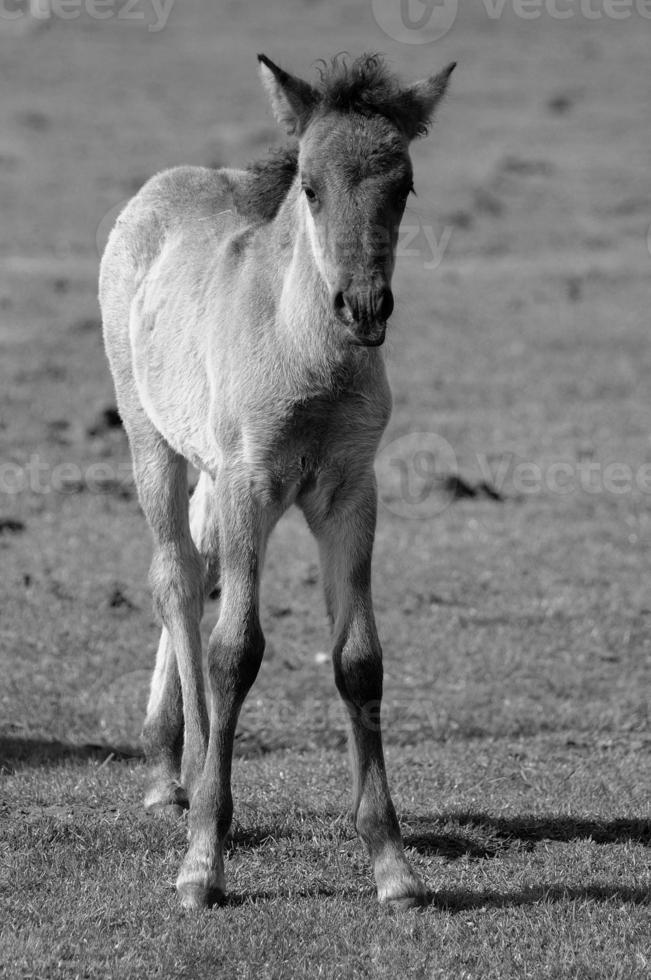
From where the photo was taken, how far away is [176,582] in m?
7.00

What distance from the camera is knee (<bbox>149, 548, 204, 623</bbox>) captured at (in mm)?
6973

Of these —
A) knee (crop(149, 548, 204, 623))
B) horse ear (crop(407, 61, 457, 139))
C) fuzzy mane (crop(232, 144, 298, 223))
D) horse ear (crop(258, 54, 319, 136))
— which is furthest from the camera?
knee (crop(149, 548, 204, 623))

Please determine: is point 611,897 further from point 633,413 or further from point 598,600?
point 633,413

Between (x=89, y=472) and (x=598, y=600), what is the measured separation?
5926mm

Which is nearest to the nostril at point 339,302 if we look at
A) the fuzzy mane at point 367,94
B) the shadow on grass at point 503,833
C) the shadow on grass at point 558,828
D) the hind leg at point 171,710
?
the fuzzy mane at point 367,94

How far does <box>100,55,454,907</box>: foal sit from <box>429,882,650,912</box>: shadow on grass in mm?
174

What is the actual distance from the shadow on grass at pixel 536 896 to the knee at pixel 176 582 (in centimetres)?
208

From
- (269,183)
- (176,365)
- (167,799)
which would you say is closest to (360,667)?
(167,799)

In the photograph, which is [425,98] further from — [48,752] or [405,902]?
[48,752]

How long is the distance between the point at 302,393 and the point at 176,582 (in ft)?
5.64

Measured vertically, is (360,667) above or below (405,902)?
above

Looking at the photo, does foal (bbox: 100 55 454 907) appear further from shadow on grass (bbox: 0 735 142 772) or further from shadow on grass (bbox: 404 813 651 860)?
shadow on grass (bbox: 0 735 142 772)

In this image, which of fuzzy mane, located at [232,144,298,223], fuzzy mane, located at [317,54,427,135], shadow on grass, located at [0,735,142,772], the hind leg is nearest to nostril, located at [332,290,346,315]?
fuzzy mane, located at [317,54,427,135]

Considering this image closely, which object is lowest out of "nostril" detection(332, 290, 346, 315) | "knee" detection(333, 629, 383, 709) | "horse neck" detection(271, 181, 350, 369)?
"knee" detection(333, 629, 383, 709)
